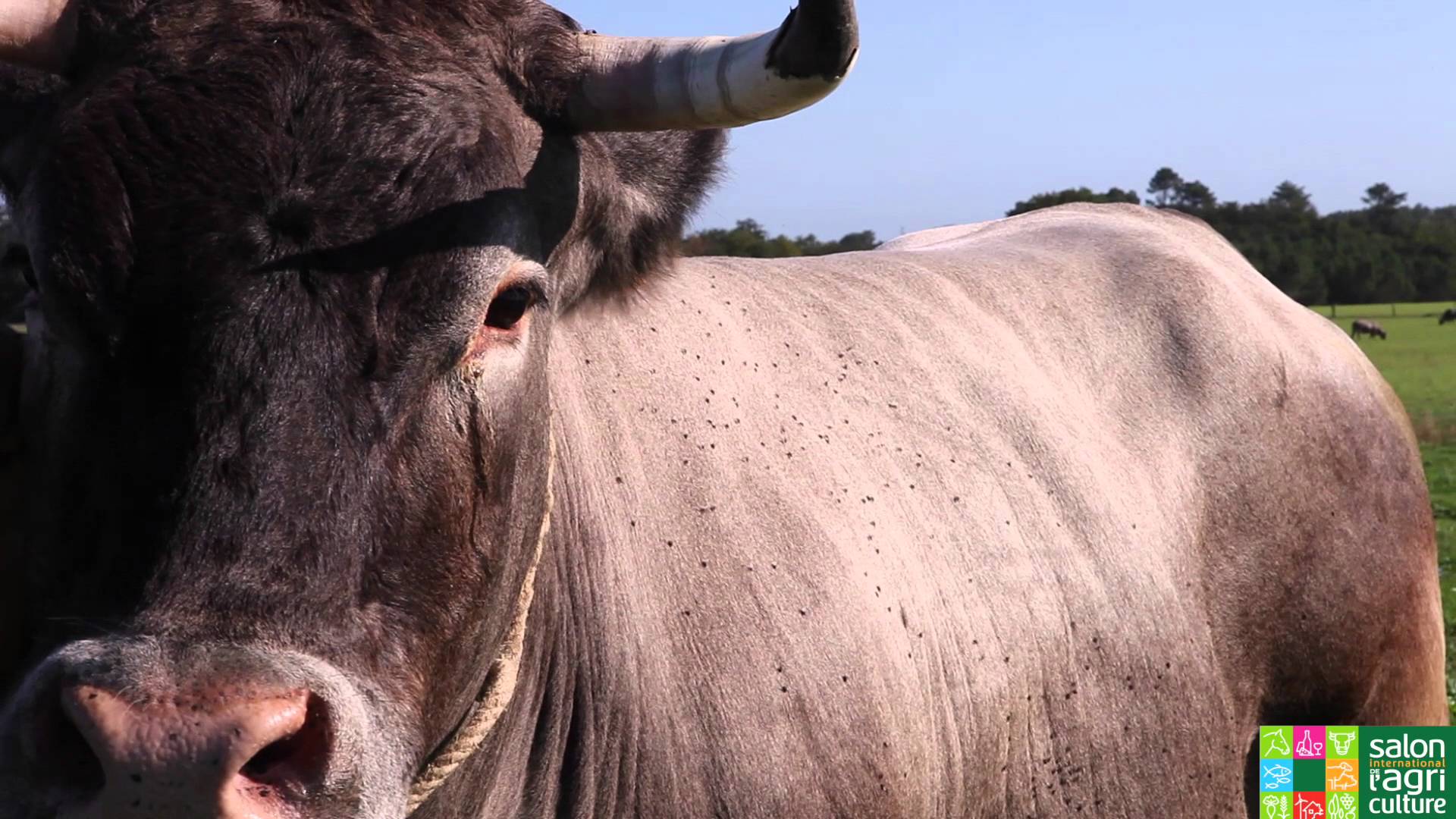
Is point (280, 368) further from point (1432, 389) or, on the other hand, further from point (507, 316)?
point (1432, 389)

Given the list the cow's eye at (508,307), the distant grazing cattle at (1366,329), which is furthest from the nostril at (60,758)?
the distant grazing cattle at (1366,329)

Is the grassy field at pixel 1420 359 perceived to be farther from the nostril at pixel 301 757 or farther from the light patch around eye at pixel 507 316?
the nostril at pixel 301 757

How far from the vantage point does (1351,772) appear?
5.80m

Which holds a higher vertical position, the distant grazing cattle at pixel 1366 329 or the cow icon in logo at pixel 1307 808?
the cow icon in logo at pixel 1307 808

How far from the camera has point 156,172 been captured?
259 cm

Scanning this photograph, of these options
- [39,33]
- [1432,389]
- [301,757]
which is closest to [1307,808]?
[301,757]

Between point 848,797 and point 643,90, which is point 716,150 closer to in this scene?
point 643,90

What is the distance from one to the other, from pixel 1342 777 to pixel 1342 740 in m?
0.14

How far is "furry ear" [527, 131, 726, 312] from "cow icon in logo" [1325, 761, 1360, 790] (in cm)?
369

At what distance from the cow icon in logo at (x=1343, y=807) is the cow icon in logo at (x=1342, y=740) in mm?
166

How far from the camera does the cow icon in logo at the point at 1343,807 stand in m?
5.75

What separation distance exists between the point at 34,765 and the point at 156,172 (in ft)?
3.43

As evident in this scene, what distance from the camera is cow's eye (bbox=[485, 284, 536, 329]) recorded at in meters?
2.98

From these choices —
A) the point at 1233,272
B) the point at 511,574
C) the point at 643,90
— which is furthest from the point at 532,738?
the point at 1233,272
